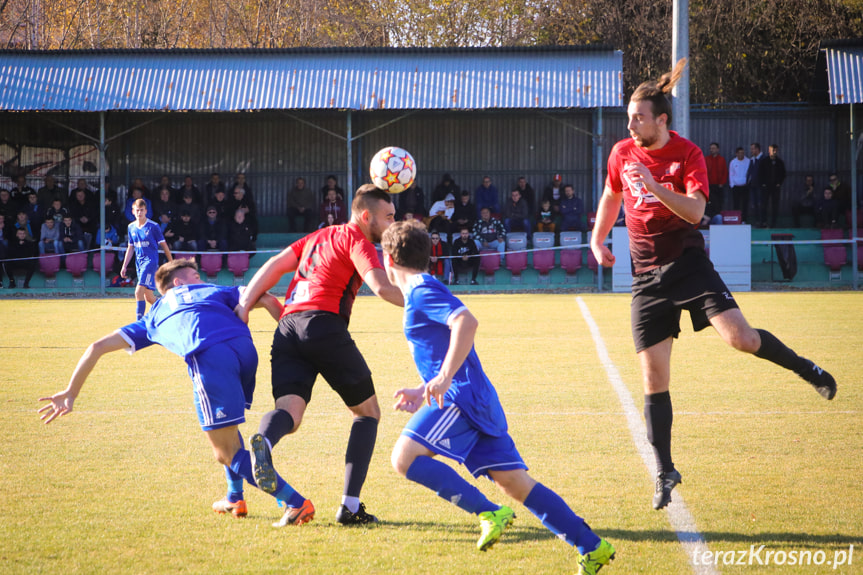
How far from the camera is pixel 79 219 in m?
20.9

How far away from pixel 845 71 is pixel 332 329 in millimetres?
18642

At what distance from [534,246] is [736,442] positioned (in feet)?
50.2

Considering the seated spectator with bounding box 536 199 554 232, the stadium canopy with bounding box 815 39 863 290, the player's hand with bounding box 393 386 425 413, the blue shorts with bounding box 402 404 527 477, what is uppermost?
the stadium canopy with bounding box 815 39 863 290

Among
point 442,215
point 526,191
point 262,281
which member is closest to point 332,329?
point 262,281

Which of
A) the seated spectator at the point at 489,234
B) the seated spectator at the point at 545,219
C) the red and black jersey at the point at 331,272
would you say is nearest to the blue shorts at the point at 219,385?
the red and black jersey at the point at 331,272

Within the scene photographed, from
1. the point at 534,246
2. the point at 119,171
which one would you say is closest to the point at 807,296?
the point at 534,246

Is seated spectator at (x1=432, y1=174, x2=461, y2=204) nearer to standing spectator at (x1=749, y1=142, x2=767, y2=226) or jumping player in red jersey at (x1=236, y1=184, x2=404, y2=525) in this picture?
standing spectator at (x1=749, y1=142, x2=767, y2=226)

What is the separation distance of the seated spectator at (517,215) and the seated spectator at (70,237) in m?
10.1

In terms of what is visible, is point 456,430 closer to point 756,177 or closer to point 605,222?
point 605,222

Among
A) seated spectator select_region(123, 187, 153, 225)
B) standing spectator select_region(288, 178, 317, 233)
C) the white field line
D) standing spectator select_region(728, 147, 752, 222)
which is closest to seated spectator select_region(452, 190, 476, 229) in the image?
standing spectator select_region(288, 178, 317, 233)

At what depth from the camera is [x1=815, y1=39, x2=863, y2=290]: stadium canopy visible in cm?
1886

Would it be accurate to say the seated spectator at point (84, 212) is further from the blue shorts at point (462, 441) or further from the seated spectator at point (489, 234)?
the blue shorts at point (462, 441)

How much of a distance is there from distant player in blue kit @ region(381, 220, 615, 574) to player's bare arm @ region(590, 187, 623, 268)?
62.1 inches

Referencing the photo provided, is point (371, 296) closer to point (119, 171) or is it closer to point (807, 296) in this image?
point (807, 296)
